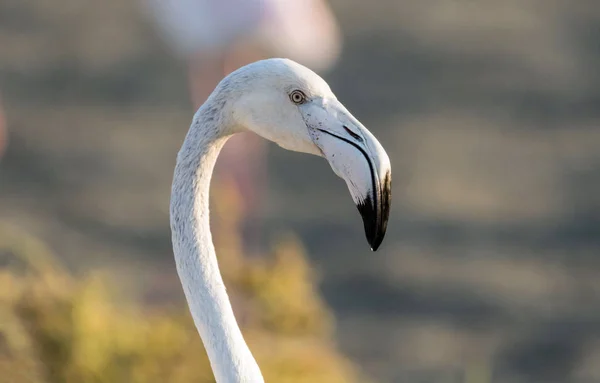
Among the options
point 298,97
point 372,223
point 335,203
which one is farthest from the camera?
point 335,203

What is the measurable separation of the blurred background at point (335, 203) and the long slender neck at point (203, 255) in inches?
45.2

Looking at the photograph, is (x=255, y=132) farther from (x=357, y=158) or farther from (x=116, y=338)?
(x=116, y=338)

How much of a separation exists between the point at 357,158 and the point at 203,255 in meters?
0.40

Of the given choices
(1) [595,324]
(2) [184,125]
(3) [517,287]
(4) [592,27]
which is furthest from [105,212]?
(4) [592,27]

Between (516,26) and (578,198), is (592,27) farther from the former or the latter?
(578,198)

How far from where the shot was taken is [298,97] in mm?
2201

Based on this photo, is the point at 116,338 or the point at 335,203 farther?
the point at 335,203

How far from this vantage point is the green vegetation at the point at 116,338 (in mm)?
3369

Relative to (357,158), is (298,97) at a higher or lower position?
higher

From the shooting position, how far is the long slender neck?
2.23m

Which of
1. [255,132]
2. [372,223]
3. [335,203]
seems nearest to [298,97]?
[255,132]

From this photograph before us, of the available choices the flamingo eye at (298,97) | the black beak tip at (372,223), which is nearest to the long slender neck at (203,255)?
the flamingo eye at (298,97)

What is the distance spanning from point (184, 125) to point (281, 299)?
14.0ft

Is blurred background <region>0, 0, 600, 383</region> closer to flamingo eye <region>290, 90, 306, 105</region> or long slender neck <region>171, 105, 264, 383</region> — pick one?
long slender neck <region>171, 105, 264, 383</region>
